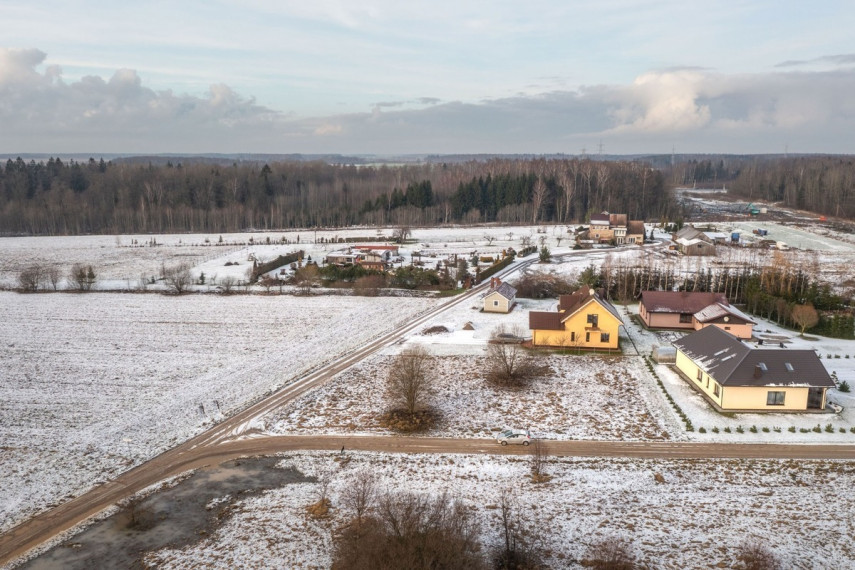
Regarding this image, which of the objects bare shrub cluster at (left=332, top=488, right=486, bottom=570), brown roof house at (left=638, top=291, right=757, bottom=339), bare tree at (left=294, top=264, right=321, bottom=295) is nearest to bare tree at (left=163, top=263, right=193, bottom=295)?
bare tree at (left=294, top=264, right=321, bottom=295)

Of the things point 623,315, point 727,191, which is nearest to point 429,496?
point 623,315

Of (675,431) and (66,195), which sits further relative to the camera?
(66,195)

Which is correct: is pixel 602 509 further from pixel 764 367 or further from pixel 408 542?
pixel 764 367

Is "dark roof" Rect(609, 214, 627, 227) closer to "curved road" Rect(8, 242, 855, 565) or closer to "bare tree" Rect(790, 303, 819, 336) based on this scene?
"bare tree" Rect(790, 303, 819, 336)

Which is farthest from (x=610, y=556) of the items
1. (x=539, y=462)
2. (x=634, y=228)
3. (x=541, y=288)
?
(x=634, y=228)

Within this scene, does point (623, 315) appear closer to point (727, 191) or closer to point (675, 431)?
point (675, 431)
